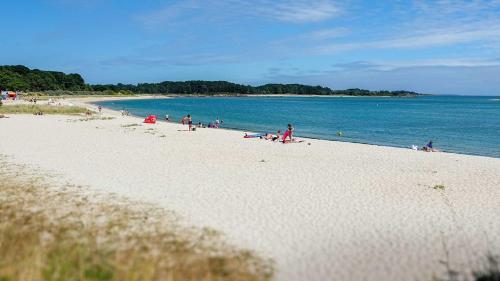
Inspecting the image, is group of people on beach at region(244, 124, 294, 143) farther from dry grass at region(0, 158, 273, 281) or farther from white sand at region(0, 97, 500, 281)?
dry grass at region(0, 158, 273, 281)

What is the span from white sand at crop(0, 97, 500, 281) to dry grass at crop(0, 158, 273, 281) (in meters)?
0.73

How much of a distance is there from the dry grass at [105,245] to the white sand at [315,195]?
2.39 ft

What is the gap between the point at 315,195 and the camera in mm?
12750

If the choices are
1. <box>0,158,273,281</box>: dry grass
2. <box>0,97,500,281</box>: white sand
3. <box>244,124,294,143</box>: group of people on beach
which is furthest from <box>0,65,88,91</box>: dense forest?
<box>0,158,273,281</box>: dry grass

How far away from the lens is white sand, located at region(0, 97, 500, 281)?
8.36 meters

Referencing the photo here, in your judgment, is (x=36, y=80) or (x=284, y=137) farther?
(x=36, y=80)

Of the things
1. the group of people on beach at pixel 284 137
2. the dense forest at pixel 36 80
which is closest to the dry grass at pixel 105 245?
the group of people on beach at pixel 284 137

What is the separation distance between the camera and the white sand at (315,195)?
836cm

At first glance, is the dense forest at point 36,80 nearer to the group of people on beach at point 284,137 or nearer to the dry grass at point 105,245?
the group of people on beach at point 284,137

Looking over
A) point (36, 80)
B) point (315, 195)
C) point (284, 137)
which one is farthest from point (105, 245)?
point (36, 80)

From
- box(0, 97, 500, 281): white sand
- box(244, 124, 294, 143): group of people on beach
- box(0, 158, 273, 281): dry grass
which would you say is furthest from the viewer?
box(244, 124, 294, 143): group of people on beach

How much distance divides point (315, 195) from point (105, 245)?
651cm

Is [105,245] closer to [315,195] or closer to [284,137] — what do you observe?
[315,195]

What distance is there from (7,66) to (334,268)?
5825 inches
